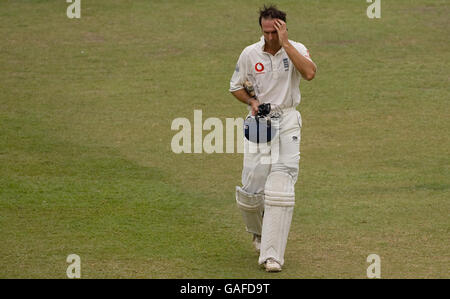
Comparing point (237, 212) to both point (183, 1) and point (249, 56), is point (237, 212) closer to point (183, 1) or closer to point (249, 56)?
point (249, 56)

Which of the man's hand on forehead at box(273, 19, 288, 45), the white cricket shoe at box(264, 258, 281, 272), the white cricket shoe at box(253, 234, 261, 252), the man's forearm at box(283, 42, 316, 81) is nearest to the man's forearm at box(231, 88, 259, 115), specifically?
the man's forearm at box(283, 42, 316, 81)

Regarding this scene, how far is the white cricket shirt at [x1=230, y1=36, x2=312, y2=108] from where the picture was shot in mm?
8516

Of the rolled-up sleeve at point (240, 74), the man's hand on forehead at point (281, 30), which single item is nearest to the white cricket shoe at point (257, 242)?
the rolled-up sleeve at point (240, 74)

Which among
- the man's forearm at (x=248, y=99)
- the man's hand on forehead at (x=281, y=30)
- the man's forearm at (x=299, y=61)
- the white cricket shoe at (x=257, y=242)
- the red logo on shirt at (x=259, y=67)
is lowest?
the white cricket shoe at (x=257, y=242)

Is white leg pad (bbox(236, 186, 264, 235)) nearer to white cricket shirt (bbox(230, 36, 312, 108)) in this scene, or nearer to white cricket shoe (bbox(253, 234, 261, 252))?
white cricket shoe (bbox(253, 234, 261, 252))

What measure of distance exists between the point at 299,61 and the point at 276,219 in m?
1.41

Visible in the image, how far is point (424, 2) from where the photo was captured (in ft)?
63.7

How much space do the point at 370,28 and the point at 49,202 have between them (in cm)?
936

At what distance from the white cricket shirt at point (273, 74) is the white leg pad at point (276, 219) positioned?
30.6 inches

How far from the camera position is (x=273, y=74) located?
8523 mm

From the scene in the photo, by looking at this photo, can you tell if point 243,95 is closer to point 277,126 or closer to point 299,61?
point 277,126

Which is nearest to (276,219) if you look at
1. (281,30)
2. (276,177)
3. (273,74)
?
(276,177)

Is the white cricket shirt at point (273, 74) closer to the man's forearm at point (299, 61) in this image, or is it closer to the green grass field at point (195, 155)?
the man's forearm at point (299, 61)

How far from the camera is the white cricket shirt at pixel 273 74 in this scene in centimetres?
852
